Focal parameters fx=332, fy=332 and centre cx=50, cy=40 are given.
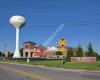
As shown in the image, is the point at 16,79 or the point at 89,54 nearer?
the point at 16,79

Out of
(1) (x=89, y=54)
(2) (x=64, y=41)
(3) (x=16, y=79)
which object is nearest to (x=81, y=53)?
(1) (x=89, y=54)

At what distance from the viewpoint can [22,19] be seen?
4638 inches

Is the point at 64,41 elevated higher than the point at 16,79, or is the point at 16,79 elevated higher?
the point at 64,41

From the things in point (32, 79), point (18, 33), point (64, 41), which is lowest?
point (32, 79)

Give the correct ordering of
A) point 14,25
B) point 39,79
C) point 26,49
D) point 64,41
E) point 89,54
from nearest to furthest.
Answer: point 39,79, point 64,41, point 89,54, point 14,25, point 26,49

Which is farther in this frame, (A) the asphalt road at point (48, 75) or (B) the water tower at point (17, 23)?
(B) the water tower at point (17, 23)

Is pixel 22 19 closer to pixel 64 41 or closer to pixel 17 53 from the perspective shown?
pixel 17 53

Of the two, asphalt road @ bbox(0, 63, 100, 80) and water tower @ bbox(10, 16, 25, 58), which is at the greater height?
water tower @ bbox(10, 16, 25, 58)

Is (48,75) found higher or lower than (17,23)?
lower

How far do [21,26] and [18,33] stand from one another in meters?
2.71

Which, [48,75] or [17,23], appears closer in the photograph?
[48,75]

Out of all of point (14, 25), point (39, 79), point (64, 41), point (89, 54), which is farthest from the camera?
point (14, 25)

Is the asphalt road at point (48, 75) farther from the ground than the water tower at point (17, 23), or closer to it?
closer to it

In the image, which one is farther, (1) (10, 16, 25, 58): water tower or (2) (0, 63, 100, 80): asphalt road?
(1) (10, 16, 25, 58): water tower
